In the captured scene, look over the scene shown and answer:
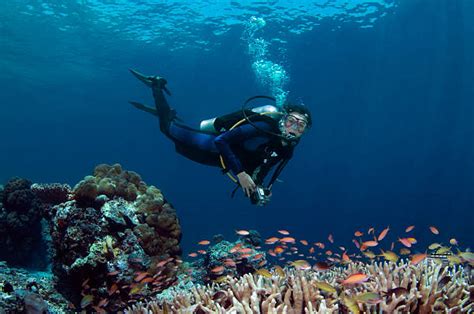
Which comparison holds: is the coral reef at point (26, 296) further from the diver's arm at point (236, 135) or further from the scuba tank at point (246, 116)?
the scuba tank at point (246, 116)

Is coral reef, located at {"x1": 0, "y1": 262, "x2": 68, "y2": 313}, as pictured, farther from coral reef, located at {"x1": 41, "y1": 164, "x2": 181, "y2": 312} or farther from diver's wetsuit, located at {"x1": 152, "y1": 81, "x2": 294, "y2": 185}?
diver's wetsuit, located at {"x1": 152, "y1": 81, "x2": 294, "y2": 185}

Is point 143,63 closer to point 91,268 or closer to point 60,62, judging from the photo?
point 60,62

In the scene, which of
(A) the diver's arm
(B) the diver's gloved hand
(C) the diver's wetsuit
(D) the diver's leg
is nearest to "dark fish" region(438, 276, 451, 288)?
(B) the diver's gloved hand

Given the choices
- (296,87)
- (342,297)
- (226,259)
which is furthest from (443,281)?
(296,87)

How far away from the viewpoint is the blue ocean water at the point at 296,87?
31.4 metres

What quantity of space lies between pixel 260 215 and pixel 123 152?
52.3 m

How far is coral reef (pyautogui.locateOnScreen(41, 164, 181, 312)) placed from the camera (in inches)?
246

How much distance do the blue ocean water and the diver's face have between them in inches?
1007

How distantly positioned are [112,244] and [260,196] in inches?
129

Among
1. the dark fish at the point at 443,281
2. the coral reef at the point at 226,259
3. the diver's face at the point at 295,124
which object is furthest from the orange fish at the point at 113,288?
the dark fish at the point at 443,281

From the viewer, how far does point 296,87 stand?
4731 centimetres

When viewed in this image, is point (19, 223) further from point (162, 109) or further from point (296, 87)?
point (296, 87)

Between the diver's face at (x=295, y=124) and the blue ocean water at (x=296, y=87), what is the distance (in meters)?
25.6

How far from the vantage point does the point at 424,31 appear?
34000 mm
